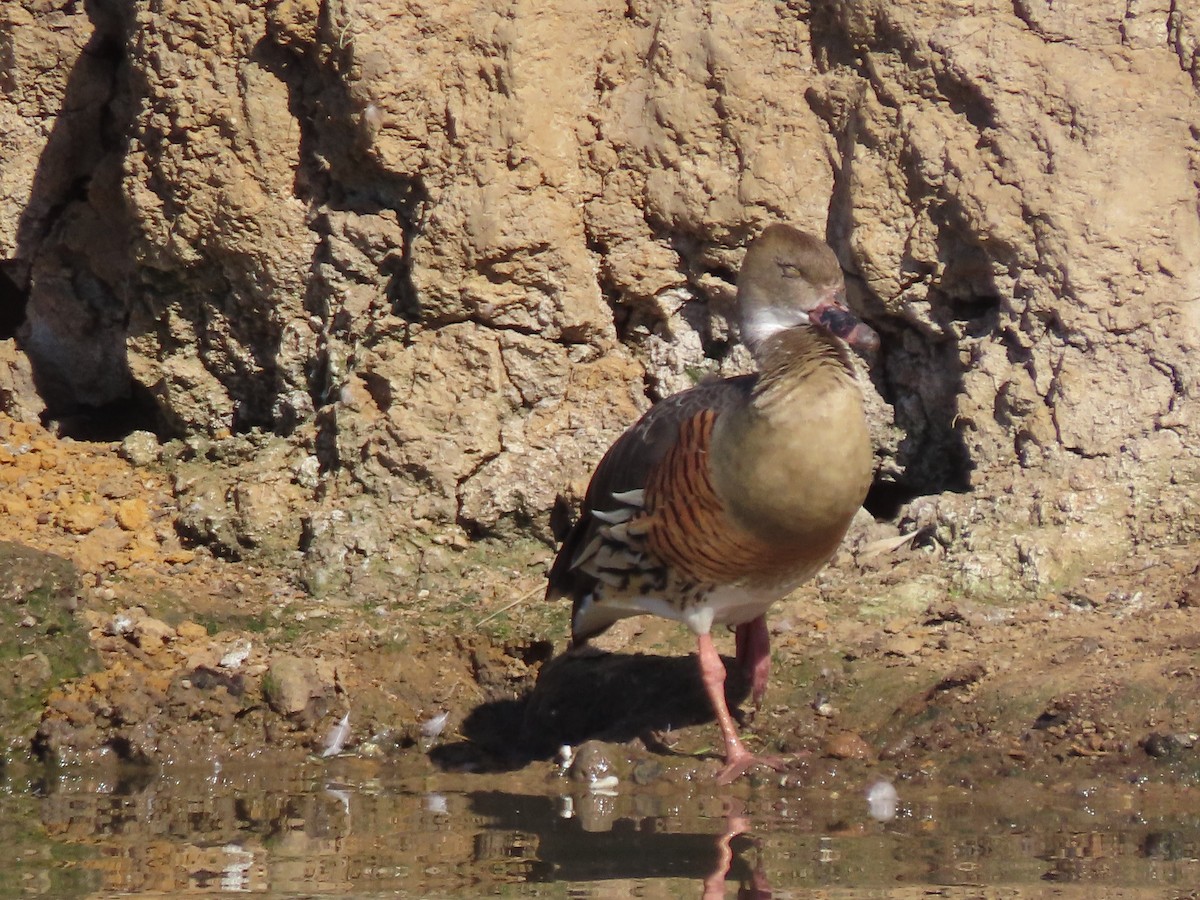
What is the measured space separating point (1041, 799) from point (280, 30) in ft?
16.7

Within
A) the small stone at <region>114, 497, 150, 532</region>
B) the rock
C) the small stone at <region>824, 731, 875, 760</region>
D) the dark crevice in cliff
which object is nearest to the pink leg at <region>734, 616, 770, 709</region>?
the small stone at <region>824, 731, 875, 760</region>

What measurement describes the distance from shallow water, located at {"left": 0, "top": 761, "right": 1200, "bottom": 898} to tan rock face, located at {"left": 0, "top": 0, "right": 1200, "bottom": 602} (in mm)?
1755

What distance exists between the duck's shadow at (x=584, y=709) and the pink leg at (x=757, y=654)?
155mm

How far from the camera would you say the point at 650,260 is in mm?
8312

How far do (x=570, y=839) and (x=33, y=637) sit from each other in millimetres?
2704

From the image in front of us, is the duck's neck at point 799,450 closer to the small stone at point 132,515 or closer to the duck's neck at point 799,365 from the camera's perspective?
the duck's neck at point 799,365

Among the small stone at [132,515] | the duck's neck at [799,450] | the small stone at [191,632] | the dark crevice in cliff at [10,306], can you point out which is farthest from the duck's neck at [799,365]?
the dark crevice in cliff at [10,306]

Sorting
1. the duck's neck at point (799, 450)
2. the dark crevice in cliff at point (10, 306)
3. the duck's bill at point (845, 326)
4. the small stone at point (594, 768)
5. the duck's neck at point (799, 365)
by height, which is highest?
the duck's bill at point (845, 326)

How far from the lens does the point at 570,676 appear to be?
7.05 metres

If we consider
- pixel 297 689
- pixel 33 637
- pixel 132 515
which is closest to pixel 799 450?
pixel 297 689

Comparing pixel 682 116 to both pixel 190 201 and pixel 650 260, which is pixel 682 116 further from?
pixel 190 201

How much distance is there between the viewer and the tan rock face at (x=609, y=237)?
24.3 feet

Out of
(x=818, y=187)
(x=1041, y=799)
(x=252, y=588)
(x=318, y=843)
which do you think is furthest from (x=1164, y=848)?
(x=252, y=588)

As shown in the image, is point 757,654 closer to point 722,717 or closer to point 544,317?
point 722,717
